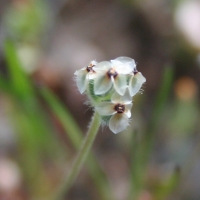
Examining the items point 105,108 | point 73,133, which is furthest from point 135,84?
point 73,133

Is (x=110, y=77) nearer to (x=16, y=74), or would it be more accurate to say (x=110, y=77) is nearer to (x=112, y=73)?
(x=112, y=73)

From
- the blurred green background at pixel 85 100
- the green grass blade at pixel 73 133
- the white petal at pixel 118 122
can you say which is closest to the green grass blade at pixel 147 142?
the blurred green background at pixel 85 100

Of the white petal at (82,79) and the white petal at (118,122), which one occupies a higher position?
the white petal at (82,79)

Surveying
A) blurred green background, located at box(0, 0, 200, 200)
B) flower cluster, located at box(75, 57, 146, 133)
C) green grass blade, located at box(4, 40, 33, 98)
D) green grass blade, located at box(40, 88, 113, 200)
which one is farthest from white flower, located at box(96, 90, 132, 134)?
green grass blade, located at box(4, 40, 33, 98)

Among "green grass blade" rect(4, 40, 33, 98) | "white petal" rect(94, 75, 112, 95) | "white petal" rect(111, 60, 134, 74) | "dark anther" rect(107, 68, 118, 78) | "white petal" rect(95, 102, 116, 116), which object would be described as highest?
"green grass blade" rect(4, 40, 33, 98)

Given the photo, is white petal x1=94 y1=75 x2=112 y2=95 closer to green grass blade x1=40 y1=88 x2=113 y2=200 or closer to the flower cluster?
the flower cluster

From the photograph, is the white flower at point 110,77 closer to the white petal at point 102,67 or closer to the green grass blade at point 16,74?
the white petal at point 102,67

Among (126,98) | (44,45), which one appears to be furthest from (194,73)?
(126,98)
